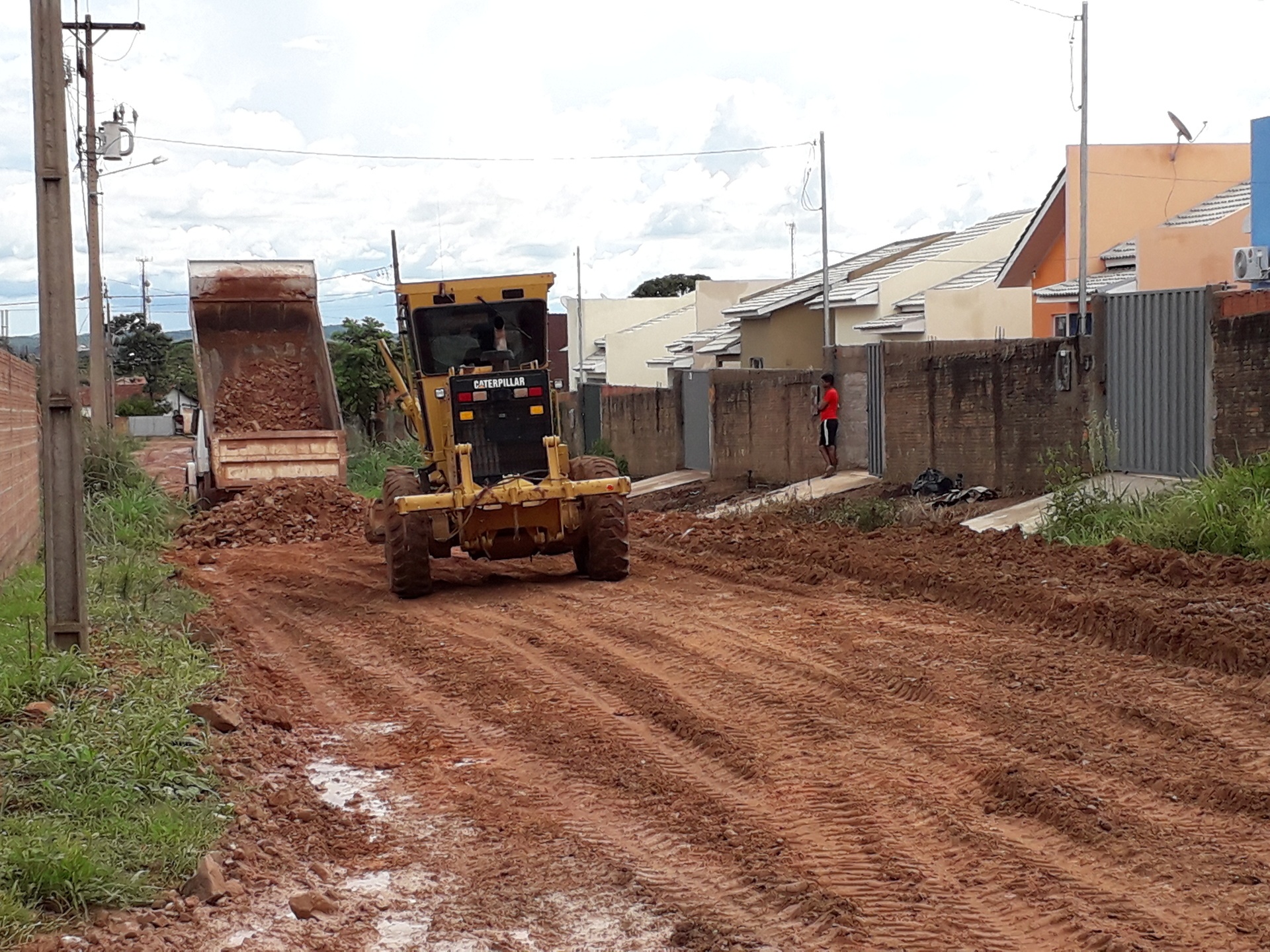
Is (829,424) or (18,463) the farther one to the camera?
(829,424)

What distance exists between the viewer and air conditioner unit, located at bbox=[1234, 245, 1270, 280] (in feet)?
68.8

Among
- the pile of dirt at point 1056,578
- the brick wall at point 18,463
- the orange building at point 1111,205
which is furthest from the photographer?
the orange building at point 1111,205

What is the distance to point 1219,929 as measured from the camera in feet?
16.2

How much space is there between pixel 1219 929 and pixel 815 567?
31.9ft

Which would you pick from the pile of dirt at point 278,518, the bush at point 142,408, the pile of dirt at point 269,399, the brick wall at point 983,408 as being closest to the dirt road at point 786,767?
the brick wall at point 983,408

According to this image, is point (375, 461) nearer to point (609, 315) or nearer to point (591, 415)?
point (591, 415)

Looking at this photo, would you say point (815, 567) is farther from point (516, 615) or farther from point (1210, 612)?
point (1210, 612)

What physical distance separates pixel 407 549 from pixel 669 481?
16.8 m

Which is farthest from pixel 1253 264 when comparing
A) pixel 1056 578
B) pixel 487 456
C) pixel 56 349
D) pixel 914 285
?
pixel 914 285

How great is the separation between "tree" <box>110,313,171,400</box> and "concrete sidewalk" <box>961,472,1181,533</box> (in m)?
84.8

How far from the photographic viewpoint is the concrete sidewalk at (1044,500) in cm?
1595

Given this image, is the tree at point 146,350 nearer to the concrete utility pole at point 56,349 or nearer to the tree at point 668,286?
the tree at point 668,286

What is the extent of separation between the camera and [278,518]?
20641 millimetres

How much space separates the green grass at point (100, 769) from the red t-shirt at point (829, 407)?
45.9 feet
